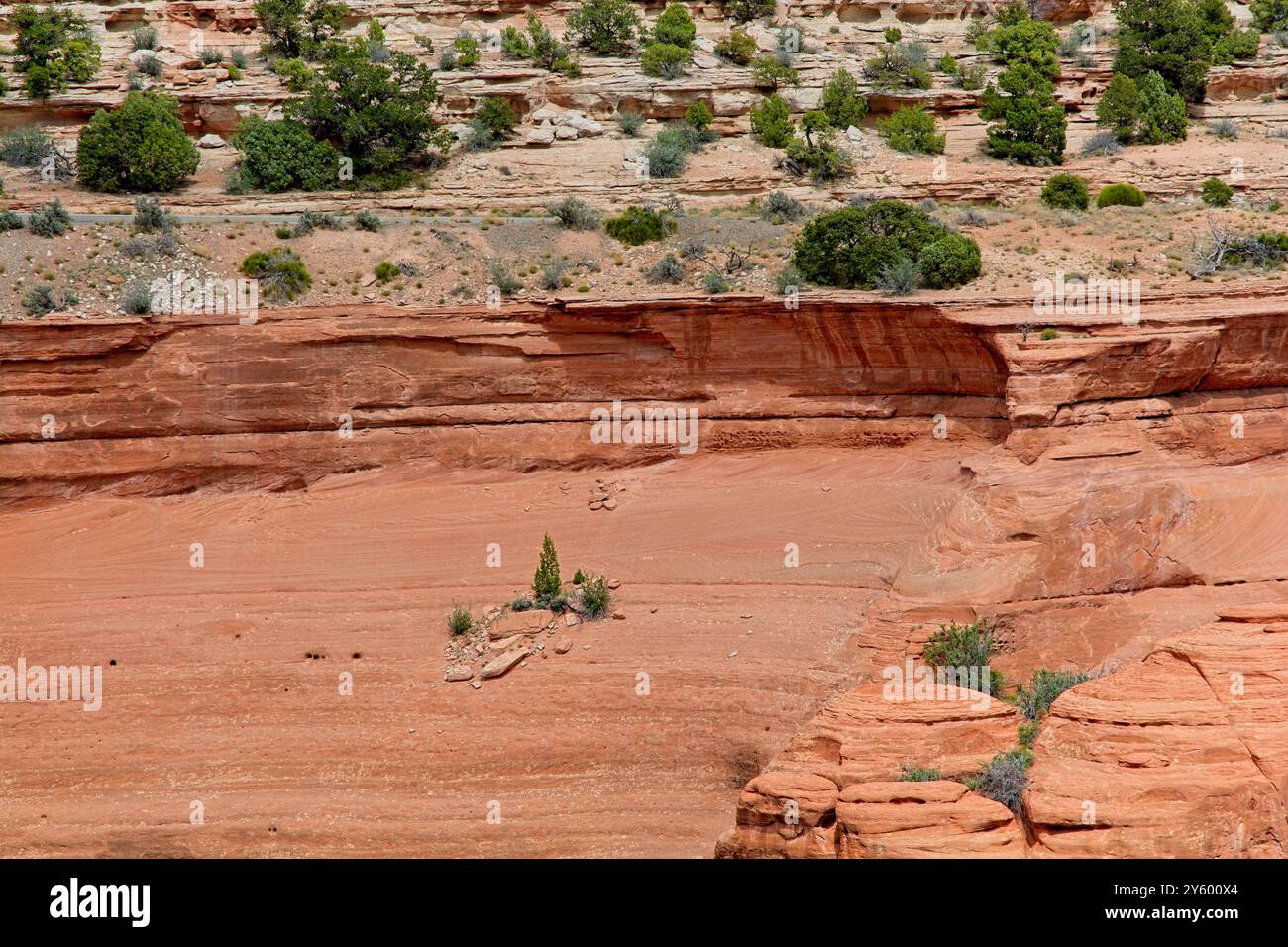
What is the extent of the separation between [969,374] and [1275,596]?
5758 mm

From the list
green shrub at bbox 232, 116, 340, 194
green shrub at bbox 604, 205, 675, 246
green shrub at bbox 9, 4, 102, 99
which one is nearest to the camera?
green shrub at bbox 604, 205, 675, 246

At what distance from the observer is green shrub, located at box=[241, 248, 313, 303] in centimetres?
2555

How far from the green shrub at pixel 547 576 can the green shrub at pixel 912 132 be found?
1832 centimetres

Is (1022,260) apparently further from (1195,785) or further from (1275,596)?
(1195,785)

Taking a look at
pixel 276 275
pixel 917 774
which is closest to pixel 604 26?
pixel 276 275

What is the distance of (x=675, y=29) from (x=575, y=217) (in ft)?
47.9

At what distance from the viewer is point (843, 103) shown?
37594 mm

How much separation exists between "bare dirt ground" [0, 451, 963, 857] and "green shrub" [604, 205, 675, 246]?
516cm

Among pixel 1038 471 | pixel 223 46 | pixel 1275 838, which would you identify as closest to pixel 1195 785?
pixel 1275 838

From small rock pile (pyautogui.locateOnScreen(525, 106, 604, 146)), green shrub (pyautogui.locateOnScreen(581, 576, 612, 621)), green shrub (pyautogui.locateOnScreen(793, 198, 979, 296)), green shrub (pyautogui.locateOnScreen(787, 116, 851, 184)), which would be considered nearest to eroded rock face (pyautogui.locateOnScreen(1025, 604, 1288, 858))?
green shrub (pyautogui.locateOnScreen(581, 576, 612, 621))

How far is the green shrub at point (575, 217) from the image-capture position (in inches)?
1118

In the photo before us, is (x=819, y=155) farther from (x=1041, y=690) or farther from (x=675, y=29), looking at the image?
(x=1041, y=690)

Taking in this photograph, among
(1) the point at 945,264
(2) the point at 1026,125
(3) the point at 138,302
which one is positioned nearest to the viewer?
(3) the point at 138,302

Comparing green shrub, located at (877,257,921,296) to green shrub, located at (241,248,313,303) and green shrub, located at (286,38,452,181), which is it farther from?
green shrub, located at (286,38,452,181)
